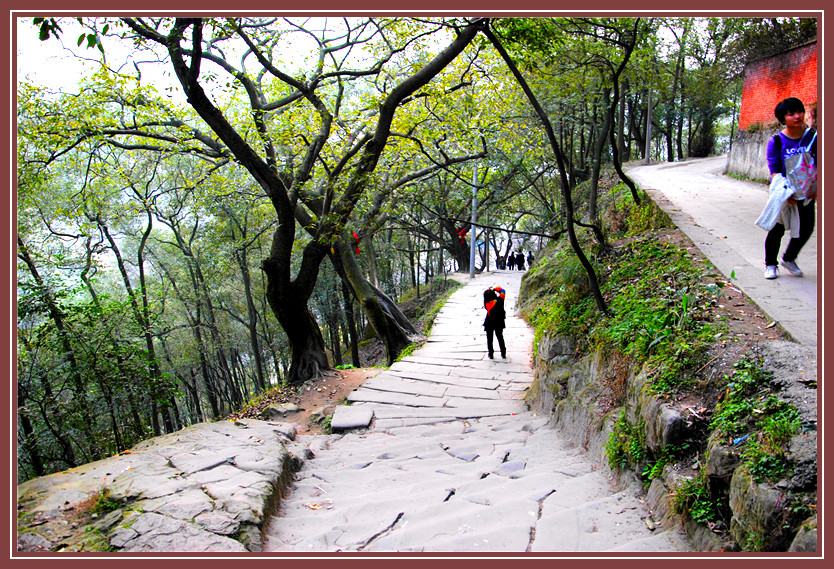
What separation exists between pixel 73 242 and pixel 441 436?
16503 millimetres

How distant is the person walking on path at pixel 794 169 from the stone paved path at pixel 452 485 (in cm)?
290

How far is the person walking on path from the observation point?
4.60m

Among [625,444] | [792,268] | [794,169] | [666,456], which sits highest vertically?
[794,169]

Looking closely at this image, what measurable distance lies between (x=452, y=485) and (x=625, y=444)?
1341 millimetres

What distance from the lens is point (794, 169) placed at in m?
4.68

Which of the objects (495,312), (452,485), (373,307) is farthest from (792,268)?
(373,307)

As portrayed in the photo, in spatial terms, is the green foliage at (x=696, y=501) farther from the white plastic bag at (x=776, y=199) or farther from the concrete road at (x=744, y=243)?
the white plastic bag at (x=776, y=199)

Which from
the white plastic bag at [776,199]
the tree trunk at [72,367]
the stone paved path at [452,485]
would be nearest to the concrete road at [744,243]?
the white plastic bag at [776,199]

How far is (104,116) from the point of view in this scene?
9.61 m

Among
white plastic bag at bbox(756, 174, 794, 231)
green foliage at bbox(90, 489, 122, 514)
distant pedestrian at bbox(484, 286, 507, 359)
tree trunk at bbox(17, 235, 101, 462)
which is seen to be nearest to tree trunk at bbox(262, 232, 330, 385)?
distant pedestrian at bbox(484, 286, 507, 359)

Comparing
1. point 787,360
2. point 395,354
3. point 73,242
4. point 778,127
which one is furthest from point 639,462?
point 73,242

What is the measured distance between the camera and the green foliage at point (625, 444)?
3580 mm

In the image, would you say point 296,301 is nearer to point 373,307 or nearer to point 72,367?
point 373,307

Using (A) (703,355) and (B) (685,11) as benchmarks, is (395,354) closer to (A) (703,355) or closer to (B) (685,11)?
(A) (703,355)
